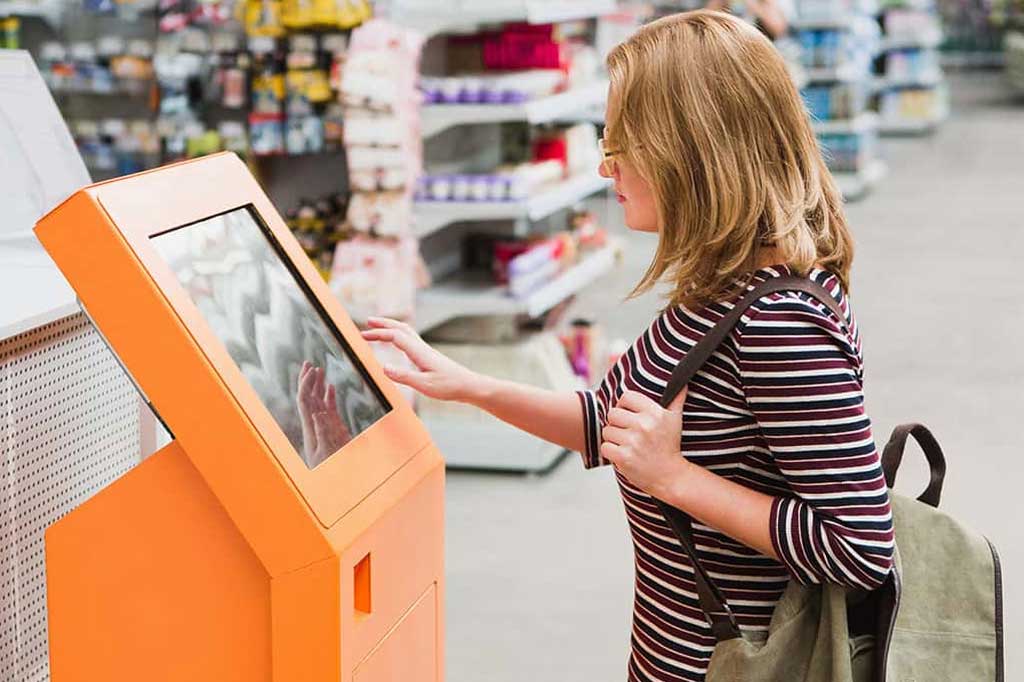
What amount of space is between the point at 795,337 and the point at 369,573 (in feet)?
1.96


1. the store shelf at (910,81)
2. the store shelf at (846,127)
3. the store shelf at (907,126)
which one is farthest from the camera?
the store shelf at (907,126)

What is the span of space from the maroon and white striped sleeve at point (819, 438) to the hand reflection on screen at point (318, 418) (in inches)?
20.5

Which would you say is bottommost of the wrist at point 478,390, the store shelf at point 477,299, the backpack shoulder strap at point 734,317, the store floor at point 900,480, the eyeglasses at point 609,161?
the store floor at point 900,480

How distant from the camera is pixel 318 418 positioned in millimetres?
1763

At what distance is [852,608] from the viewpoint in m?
1.60

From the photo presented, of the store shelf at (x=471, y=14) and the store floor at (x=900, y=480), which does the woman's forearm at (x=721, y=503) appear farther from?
the store shelf at (x=471, y=14)

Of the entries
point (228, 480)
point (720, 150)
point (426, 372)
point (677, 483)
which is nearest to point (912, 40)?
point (426, 372)

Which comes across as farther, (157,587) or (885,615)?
(157,587)

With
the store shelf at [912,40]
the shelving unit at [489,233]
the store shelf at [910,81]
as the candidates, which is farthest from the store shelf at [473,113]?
the store shelf at [910,81]

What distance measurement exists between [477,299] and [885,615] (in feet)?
11.5

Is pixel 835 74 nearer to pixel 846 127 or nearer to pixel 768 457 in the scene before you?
pixel 846 127

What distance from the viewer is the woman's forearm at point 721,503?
1.56 m

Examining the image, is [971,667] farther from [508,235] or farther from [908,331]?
[908,331]

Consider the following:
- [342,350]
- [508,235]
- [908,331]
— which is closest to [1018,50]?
[908,331]
